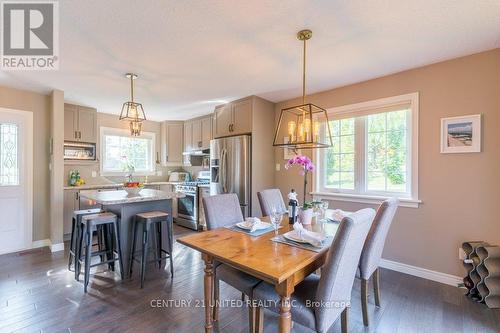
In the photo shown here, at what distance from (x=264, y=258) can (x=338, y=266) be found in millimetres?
398

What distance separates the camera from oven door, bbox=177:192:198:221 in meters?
4.57

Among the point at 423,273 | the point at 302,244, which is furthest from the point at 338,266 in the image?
the point at 423,273

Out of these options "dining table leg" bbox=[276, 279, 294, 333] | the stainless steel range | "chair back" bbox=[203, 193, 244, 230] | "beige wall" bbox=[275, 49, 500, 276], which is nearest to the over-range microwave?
the stainless steel range

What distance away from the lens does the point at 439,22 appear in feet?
6.08

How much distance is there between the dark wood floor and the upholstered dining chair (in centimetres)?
39

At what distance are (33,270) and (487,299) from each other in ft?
15.4

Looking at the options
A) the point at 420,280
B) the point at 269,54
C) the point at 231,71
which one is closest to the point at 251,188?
the point at 231,71

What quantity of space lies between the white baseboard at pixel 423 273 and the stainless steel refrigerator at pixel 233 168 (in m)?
1.96

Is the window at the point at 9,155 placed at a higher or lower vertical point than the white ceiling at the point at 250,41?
lower

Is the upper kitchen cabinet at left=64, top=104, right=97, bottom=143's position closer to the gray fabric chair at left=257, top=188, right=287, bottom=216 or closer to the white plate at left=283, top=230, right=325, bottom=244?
the gray fabric chair at left=257, top=188, right=287, bottom=216

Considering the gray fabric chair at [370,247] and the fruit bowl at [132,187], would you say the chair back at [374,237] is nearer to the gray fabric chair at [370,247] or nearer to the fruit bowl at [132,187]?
the gray fabric chair at [370,247]

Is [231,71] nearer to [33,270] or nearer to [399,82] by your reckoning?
[399,82]

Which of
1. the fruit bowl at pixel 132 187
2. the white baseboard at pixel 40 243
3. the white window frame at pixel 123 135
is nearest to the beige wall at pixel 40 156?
the white baseboard at pixel 40 243

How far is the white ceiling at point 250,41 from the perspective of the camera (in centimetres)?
170
